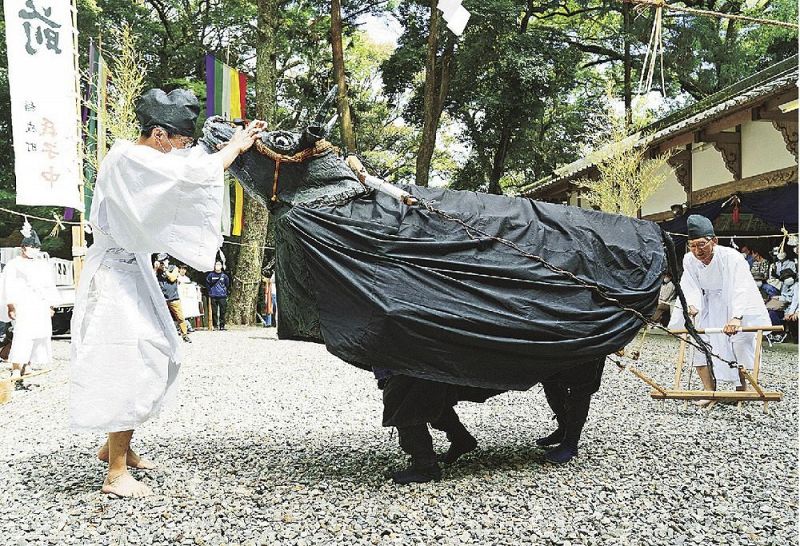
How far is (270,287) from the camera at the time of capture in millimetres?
18203

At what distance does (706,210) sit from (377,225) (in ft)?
33.9

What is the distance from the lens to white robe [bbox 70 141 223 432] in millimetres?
3133

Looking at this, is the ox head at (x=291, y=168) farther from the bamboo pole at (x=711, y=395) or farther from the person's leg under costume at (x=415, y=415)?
the bamboo pole at (x=711, y=395)

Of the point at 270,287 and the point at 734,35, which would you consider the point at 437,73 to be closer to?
the point at 270,287

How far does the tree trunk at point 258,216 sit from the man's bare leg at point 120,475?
13.1 m

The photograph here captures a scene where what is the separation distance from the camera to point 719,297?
602 cm

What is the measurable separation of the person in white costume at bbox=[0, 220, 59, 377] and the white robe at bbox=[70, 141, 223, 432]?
16.7 feet

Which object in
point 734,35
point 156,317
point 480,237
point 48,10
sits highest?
point 734,35

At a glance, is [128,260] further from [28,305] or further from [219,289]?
[219,289]

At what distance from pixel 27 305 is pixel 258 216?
355 inches

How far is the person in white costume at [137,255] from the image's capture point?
10.3ft

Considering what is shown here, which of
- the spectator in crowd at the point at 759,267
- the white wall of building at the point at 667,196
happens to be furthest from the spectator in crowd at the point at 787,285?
the white wall of building at the point at 667,196

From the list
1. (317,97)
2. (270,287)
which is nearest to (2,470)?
(270,287)

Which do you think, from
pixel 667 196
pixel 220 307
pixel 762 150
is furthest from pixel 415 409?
pixel 220 307
